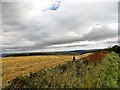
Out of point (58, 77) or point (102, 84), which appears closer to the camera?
point (58, 77)

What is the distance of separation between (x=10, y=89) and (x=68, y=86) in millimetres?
3239

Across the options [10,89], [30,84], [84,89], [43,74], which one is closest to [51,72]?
[43,74]

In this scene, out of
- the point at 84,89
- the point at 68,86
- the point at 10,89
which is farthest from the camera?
the point at 84,89

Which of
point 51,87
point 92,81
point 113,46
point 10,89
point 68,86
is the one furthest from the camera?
point 113,46

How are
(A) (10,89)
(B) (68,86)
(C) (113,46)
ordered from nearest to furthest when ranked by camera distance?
1. (A) (10,89)
2. (B) (68,86)
3. (C) (113,46)

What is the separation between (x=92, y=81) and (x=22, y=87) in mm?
6393

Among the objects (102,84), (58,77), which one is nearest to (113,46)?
(102,84)

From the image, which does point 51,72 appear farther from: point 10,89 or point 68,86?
point 10,89

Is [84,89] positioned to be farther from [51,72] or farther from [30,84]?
[30,84]

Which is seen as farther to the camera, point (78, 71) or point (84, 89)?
point (78, 71)

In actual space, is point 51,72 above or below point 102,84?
above

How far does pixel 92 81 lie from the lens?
15969 mm

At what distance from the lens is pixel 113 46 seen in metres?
67.8

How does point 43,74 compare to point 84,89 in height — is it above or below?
above
